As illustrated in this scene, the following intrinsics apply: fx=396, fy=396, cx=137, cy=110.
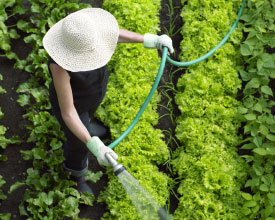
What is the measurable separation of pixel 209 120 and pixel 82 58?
1.98 meters

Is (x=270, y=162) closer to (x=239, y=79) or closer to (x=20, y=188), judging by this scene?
(x=239, y=79)

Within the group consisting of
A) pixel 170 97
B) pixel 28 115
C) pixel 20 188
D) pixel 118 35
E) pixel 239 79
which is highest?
pixel 118 35

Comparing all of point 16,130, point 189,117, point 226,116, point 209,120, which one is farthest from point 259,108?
point 16,130

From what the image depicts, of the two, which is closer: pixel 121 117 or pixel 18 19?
pixel 121 117

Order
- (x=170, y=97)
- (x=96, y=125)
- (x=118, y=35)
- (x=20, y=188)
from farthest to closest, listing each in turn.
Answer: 1. (x=170, y=97)
2. (x=96, y=125)
3. (x=20, y=188)
4. (x=118, y=35)

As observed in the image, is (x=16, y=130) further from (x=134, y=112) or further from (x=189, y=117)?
(x=189, y=117)

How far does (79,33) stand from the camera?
104 inches

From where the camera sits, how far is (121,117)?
13.9 ft

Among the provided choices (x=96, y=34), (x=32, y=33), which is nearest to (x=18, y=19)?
(x=32, y=33)

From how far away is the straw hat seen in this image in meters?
2.67

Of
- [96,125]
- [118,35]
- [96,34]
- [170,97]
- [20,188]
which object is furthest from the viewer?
[170,97]

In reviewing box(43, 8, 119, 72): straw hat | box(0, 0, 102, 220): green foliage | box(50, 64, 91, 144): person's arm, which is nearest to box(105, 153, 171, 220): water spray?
box(0, 0, 102, 220): green foliage

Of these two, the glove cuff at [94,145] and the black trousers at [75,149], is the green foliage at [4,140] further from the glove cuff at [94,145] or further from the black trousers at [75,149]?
the glove cuff at [94,145]

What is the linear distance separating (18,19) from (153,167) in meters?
2.49
